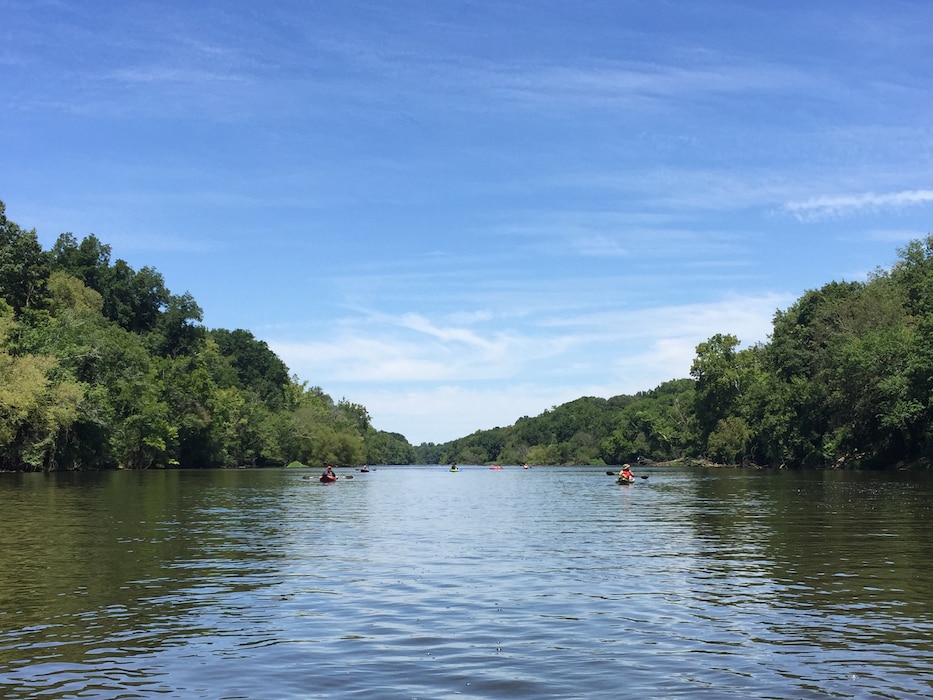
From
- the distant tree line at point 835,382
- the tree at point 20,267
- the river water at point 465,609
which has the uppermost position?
the tree at point 20,267

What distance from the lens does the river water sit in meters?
12.3

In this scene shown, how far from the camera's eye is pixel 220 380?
179 metres

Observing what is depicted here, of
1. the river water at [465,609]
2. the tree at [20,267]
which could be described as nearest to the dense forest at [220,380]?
the tree at [20,267]

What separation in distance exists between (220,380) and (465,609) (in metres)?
169

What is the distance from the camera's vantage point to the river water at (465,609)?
483 inches

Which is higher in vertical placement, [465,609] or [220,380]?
[220,380]

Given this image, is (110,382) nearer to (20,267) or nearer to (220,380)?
(20,267)

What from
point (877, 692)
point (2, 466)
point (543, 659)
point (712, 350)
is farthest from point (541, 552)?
point (712, 350)

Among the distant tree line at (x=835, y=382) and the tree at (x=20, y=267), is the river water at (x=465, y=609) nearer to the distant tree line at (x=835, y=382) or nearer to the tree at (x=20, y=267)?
the distant tree line at (x=835, y=382)

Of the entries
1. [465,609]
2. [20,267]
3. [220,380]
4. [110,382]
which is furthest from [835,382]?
[220,380]

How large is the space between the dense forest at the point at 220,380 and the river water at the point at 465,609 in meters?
56.6

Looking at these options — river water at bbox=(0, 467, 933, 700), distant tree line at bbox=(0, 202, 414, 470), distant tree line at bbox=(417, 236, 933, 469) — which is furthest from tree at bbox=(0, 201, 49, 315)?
distant tree line at bbox=(417, 236, 933, 469)

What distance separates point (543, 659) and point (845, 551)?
16239 millimetres

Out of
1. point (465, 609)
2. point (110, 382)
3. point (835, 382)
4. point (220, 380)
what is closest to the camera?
point (465, 609)
